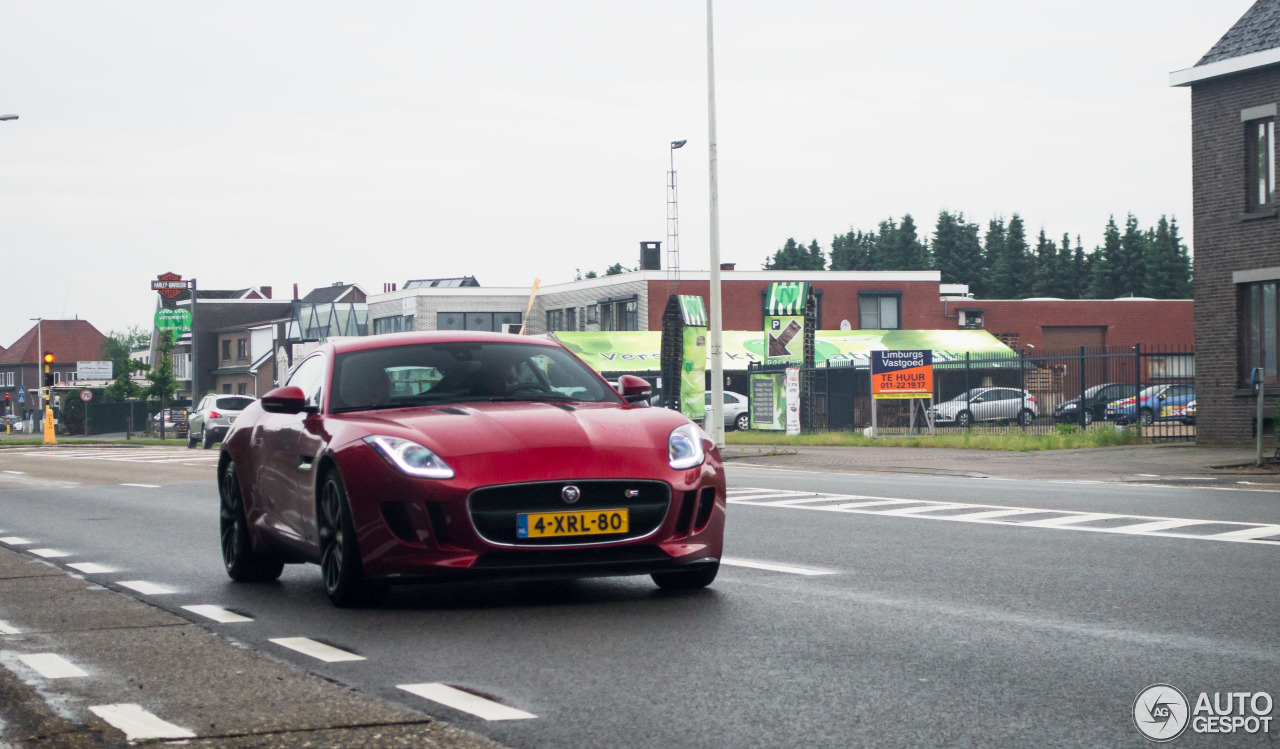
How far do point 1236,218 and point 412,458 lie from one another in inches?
869

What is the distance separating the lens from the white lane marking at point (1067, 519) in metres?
11.7

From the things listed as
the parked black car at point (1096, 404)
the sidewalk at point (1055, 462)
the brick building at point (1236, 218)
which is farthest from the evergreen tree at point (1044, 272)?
the brick building at point (1236, 218)

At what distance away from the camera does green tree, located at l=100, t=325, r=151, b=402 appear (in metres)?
77.3

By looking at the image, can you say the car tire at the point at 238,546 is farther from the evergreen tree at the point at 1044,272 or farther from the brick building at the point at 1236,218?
the evergreen tree at the point at 1044,272

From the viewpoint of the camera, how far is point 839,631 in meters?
6.58

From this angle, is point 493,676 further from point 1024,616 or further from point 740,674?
point 1024,616

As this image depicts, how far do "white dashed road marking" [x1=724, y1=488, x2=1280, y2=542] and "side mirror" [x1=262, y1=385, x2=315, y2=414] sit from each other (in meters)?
5.97

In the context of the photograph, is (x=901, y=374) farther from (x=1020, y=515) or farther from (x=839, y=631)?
(x=839, y=631)

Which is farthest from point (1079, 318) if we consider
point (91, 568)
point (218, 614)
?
point (218, 614)

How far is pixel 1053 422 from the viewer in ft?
118

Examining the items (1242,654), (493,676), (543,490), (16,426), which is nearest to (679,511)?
(543,490)

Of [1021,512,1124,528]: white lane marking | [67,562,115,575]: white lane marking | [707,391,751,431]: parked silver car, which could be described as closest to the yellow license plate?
[67,562,115,575]: white lane marking

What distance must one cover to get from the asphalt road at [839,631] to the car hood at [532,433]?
0.75m

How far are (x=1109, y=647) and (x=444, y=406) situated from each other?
356cm
